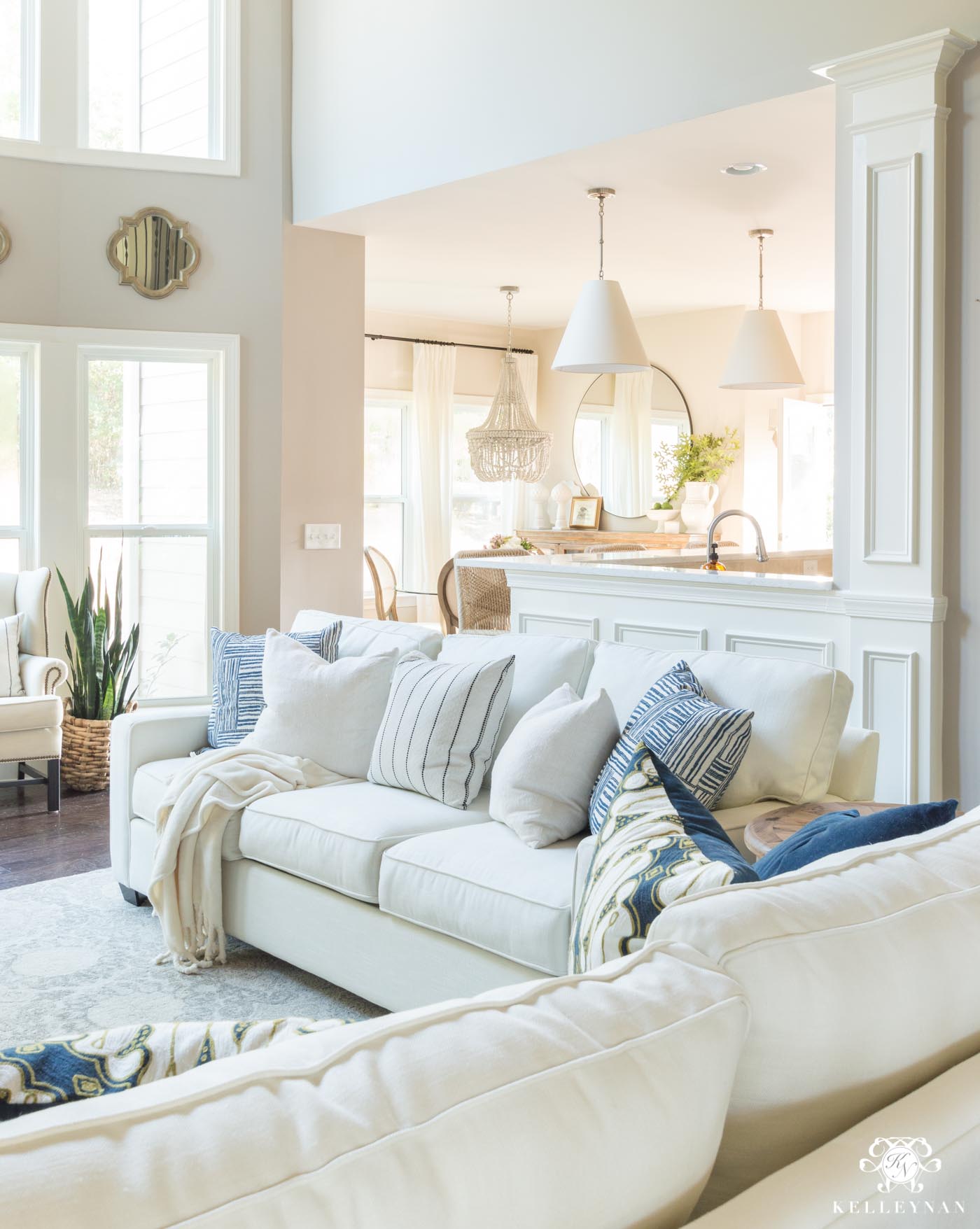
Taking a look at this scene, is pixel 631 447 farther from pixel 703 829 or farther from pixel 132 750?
pixel 703 829

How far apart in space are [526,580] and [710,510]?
3.57 meters

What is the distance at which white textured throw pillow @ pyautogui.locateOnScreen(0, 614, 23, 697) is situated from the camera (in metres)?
4.77

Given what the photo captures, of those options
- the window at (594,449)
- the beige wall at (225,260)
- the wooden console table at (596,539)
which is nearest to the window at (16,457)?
the beige wall at (225,260)

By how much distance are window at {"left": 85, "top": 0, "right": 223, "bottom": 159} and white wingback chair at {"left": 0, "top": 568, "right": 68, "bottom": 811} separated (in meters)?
2.14

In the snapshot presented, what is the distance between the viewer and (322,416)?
19.0 feet

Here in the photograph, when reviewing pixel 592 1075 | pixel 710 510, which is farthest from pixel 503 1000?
pixel 710 510

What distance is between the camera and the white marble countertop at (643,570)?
3.83 metres

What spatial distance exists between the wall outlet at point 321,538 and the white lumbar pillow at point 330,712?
8.42 feet

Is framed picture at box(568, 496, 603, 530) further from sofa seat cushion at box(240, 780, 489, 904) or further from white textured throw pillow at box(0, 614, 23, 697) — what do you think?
sofa seat cushion at box(240, 780, 489, 904)

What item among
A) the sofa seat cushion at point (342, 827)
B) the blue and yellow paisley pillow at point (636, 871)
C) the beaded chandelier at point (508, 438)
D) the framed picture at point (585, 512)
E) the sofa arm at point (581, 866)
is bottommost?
the sofa seat cushion at point (342, 827)

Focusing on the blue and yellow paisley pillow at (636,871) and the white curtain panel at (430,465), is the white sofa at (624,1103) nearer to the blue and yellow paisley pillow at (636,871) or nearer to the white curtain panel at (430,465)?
the blue and yellow paisley pillow at (636,871)

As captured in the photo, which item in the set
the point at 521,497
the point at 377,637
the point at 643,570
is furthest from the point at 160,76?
the point at 521,497

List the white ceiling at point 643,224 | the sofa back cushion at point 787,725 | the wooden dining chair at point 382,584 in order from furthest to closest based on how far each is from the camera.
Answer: the wooden dining chair at point 382,584, the white ceiling at point 643,224, the sofa back cushion at point 787,725

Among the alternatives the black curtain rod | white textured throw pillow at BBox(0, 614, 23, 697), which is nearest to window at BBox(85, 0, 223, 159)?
white textured throw pillow at BBox(0, 614, 23, 697)
